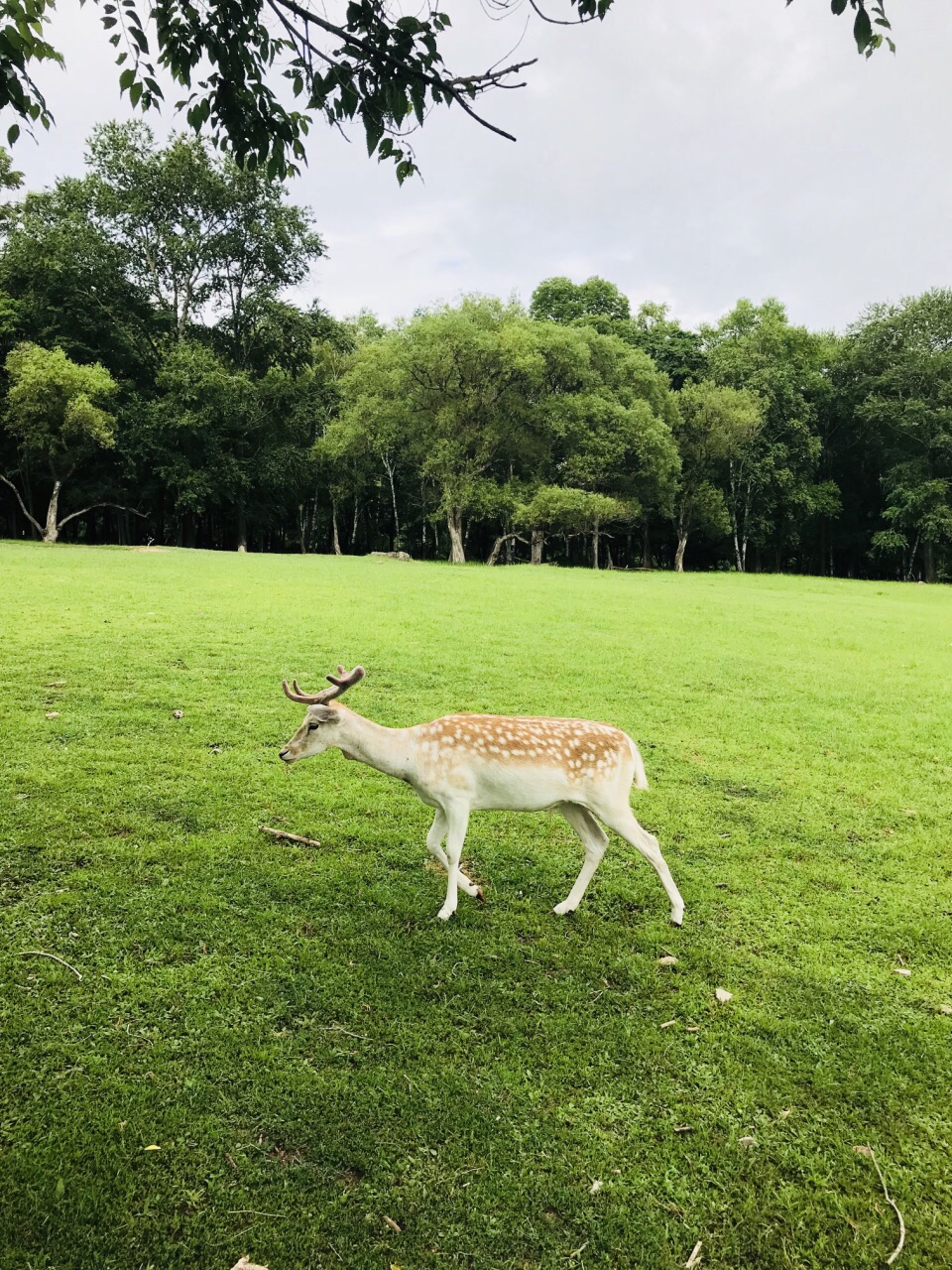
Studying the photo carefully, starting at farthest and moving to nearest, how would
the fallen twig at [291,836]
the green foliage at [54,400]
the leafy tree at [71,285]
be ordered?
the leafy tree at [71,285] → the green foliage at [54,400] → the fallen twig at [291,836]

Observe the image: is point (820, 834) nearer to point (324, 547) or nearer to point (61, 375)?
point (61, 375)

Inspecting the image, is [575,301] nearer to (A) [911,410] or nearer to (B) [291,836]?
(A) [911,410]

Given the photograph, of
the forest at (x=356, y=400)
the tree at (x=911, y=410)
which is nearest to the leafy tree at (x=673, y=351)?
the forest at (x=356, y=400)

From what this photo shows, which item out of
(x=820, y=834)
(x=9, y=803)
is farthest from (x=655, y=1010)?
(x=9, y=803)

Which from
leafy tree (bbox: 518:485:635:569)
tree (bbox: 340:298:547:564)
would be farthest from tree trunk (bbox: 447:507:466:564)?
leafy tree (bbox: 518:485:635:569)

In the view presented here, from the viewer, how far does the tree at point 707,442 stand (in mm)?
40312

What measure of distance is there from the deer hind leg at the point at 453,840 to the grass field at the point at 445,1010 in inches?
5.0

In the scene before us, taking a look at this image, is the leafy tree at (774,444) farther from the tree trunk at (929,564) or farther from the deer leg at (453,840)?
the deer leg at (453,840)

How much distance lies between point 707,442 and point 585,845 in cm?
4004

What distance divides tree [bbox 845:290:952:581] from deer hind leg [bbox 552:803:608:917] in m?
42.8

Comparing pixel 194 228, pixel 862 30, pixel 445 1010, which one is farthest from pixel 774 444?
pixel 445 1010

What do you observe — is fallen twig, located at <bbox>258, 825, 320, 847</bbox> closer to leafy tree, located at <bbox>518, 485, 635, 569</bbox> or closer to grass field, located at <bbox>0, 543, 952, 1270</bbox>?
grass field, located at <bbox>0, 543, 952, 1270</bbox>

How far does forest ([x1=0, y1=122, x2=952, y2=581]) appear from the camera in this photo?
3481 cm

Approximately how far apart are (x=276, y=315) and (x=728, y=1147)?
135ft
